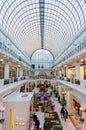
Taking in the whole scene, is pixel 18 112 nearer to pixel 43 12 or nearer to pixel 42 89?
pixel 43 12

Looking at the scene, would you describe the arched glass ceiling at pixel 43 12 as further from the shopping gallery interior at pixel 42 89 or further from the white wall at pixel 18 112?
the white wall at pixel 18 112

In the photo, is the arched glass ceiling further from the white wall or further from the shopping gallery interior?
the white wall

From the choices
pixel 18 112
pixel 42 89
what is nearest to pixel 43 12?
pixel 42 89

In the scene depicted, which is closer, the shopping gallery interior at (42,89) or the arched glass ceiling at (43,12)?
the shopping gallery interior at (42,89)

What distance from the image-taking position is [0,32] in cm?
2420

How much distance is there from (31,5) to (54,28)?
1558 centimetres

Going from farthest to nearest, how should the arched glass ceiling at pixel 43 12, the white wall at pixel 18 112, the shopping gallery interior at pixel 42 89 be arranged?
the arched glass ceiling at pixel 43 12 < the shopping gallery interior at pixel 42 89 < the white wall at pixel 18 112

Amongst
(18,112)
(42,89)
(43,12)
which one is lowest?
(42,89)

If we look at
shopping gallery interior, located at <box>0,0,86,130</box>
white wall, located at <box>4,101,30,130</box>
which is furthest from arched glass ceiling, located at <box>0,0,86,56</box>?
white wall, located at <box>4,101,30,130</box>

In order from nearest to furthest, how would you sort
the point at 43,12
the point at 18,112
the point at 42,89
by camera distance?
the point at 18,112 → the point at 43,12 → the point at 42,89

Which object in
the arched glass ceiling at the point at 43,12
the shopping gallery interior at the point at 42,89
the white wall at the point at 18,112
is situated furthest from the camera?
the arched glass ceiling at the point at 43,12

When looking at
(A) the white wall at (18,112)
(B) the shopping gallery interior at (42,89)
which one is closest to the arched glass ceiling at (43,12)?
(B) the shopping gallery interior at (42,89)

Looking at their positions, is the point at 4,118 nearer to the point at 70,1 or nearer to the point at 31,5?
the point at 70,1

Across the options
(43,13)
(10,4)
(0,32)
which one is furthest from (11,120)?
(43,13)
